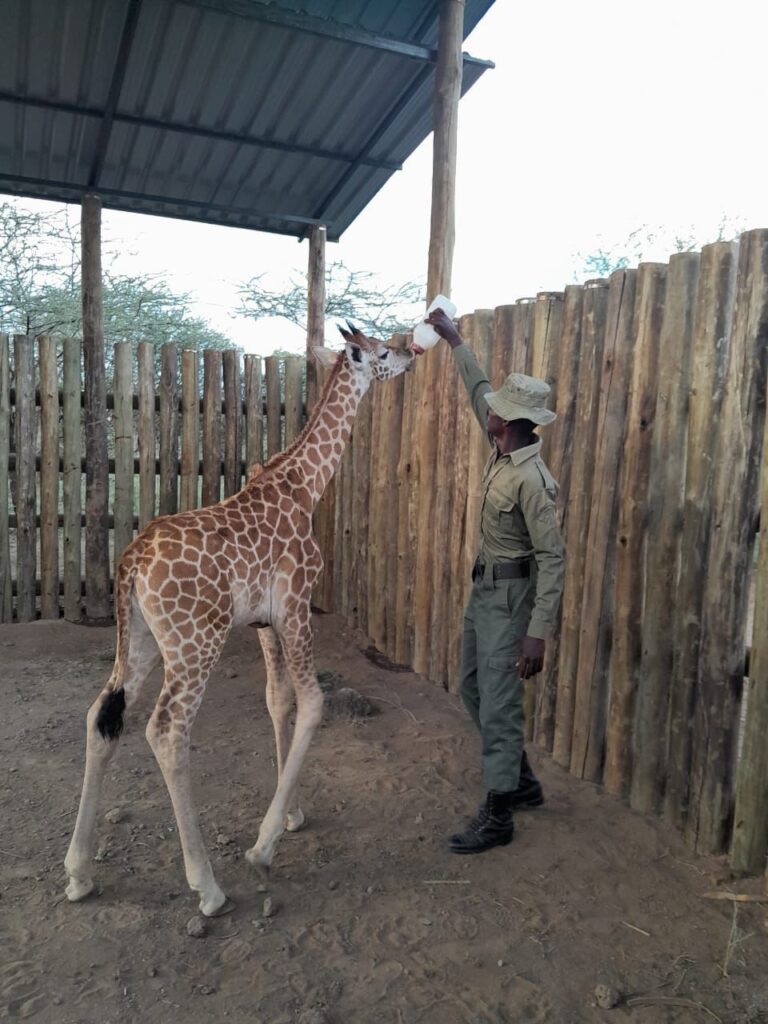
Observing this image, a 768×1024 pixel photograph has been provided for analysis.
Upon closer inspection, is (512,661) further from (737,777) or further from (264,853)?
(264,853)

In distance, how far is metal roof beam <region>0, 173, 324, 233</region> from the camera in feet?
25.3

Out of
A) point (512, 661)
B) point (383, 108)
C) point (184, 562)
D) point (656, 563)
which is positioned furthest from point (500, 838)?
point (383, 108)

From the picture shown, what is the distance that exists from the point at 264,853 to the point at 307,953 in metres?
0.59

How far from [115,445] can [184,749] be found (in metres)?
4.61

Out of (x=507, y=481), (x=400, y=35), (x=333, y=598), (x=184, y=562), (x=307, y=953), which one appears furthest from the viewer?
(x=333, y=598)

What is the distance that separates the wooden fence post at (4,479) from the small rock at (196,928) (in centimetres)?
470

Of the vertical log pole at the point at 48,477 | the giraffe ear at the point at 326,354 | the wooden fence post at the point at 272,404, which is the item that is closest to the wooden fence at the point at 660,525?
the giraffe ear at the point at 326,354

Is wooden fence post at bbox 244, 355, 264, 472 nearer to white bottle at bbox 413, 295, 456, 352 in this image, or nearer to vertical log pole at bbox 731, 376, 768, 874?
white bottle at bbox 413, 295, 456, 352

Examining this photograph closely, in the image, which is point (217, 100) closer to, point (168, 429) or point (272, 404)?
point (272, 404)

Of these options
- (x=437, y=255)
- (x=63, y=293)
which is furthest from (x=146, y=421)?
(x=63, y=293)

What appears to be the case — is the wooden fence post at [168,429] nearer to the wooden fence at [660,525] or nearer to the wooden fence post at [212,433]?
the wooden fence post at [212,433]

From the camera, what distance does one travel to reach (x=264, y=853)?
3.46m

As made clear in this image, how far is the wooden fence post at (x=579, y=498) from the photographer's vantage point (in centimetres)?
415

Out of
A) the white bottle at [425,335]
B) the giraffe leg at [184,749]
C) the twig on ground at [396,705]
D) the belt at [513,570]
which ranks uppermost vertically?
the white bottle at [425,335]
